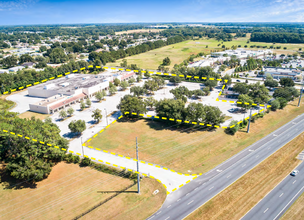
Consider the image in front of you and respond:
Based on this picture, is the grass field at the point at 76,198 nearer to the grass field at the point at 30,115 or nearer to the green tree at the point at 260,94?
the grass field at the point at 30,115

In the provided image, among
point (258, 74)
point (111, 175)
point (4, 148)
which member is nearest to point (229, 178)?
point (111, 175)

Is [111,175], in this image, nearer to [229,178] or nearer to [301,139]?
[229,178]

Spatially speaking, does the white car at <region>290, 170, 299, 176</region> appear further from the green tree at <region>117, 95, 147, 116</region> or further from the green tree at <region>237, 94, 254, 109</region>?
the green tree at <region>117, 95, 147, 116</region>

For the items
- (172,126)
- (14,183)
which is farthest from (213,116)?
(14,183)

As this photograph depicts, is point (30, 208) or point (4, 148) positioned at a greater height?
point (4, 148)

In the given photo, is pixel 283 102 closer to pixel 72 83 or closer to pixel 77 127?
pixel 77 127

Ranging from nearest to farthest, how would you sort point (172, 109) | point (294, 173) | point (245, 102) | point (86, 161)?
point (294, 173) < point (86, 161) < point (172, 109) < point (245, 102)

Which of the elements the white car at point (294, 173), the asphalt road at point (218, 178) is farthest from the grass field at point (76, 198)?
the white car at point (294, 173)
